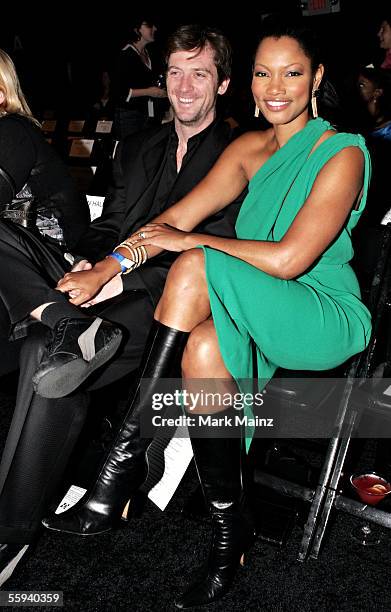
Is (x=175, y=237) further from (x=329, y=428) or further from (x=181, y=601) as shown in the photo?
(x=329, y=428)

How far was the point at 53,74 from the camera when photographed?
10.4 metres

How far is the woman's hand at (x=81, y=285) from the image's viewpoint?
1.88m

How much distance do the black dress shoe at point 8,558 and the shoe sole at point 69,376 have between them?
0.45 meters

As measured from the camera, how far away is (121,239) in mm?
2297

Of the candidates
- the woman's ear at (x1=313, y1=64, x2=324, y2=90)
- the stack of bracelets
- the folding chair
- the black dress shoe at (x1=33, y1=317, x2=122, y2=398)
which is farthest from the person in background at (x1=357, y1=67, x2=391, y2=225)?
the black dress shoe at (x1=33, y1=317, x2=122, y2=398)

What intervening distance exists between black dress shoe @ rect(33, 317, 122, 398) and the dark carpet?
539 mm

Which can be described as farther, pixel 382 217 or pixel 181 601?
pixel 382 217

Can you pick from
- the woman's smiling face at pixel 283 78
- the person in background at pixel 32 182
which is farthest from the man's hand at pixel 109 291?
the woman's smiling face at pixel 283 78

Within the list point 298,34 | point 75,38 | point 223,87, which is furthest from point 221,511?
point 75,38

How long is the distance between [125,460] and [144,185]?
107 centimetres

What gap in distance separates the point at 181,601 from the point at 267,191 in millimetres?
1200

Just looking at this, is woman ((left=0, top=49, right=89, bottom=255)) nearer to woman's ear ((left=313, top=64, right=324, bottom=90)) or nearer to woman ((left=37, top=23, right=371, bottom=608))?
woman ((left=37, top=23, right=371, bottom=608))

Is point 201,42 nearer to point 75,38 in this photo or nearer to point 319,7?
A: point 319,7

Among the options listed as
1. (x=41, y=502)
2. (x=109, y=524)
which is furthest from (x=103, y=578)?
(x=41, y=502)
